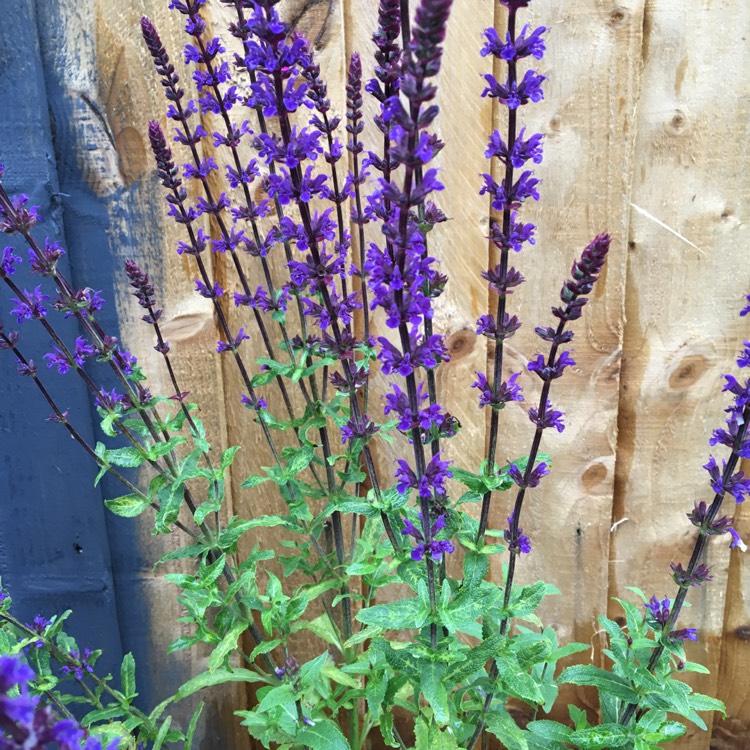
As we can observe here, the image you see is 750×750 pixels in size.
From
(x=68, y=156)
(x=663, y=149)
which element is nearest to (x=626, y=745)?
(x=663, y=149)

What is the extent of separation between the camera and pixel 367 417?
1.66 meters

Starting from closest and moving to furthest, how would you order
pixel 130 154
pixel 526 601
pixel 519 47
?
1. pixel 519 47
2. pixel 526 601
3. pixel 130 154

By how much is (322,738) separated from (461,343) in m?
1.15

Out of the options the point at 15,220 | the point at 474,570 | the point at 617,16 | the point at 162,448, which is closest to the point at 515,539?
the point at 474,570

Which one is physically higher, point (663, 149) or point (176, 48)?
point (176, 48)

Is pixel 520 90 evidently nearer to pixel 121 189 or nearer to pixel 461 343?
pixel 461 343

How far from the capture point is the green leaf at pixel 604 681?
145 cm

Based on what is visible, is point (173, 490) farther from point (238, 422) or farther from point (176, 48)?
point (176, 48)

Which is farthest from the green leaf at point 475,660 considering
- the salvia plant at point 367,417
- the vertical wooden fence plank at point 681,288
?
the vertical wooden fence plank at point 681,288

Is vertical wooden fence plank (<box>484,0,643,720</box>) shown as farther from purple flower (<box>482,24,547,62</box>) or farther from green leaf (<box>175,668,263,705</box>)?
green leaf (<box>175,668,263,705</box>)

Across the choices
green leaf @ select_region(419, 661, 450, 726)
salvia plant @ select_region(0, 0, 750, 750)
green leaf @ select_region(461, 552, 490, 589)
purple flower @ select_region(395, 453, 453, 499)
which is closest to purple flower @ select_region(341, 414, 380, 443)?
salvia plant @ select_region(0, 0, 750, 750)

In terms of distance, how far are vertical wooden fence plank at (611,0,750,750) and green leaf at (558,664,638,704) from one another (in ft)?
2.58

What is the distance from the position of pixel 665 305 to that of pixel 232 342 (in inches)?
52.5

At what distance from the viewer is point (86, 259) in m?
1.96
